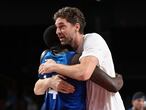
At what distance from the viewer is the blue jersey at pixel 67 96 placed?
9.74ft

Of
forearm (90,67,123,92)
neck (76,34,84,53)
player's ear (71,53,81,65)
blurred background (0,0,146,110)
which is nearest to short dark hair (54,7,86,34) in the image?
neck (76,34,84,53)

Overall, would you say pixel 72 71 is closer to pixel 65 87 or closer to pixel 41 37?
pixel 65 87

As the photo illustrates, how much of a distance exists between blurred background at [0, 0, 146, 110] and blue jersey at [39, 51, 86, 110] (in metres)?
4.22

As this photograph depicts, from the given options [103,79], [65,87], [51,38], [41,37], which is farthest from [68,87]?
[41,37]

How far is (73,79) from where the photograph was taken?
9.80 feet

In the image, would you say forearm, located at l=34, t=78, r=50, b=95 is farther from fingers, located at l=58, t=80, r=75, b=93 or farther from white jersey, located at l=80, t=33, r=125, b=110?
white jersey, located at l=80, t=33, r=125, b=110

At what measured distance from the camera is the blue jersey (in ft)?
9.74

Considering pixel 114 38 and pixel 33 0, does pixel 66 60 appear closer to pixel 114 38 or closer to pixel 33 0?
pixel 33 0

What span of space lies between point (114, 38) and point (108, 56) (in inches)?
274

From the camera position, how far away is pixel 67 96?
2.98 meters

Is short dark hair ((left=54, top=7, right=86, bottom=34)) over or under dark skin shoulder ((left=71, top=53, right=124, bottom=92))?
over

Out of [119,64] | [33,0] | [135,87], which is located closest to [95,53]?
[33,0]

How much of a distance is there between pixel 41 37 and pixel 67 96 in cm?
672

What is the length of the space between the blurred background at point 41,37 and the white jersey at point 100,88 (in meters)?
4.19
